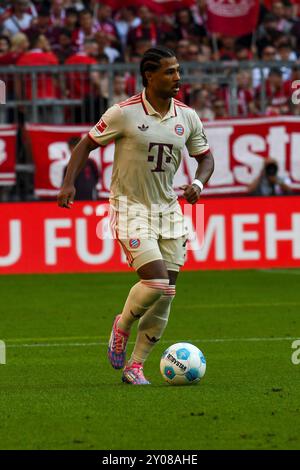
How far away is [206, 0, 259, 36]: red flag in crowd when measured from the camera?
74.2 ft

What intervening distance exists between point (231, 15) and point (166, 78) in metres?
13.5

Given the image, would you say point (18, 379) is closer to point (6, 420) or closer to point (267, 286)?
point (6, 420)

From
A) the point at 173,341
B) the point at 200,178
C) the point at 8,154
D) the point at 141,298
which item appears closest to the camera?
the point at 141,298

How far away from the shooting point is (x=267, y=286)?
18250mm

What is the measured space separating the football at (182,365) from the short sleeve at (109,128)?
65.1 inches

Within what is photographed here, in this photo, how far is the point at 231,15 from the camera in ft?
74.3

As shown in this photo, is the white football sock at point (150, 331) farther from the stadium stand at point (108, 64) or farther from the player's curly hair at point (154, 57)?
the stadium stand at point (108, 64)

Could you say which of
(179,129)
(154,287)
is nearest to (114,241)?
(179,129)

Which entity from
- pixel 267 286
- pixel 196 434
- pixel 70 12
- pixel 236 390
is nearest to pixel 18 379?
pixel 236 390

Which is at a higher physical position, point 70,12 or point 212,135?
point 70,12

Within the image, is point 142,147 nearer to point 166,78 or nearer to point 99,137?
point 99,137

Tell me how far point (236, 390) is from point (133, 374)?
2.81 ft

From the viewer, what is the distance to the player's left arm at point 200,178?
9.31 metres

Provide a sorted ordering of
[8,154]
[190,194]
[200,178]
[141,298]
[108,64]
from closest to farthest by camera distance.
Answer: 1. [190,194]
2. [141,298]
3. [200,178]
4. [8,154]
5. [108,64]
